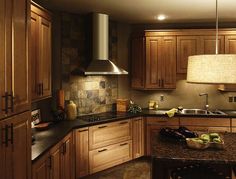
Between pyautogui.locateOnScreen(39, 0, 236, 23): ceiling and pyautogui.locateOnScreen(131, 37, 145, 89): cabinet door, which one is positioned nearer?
pyautogui.locateOnScreen(39, 0, 236, 23): ceiling

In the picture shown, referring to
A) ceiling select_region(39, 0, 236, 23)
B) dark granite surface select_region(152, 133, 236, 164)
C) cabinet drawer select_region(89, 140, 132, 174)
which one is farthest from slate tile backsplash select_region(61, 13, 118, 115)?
dark granite surface select_region(152, 133, 236, 164)

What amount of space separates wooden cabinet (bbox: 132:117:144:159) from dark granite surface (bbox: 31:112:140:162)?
0.15 m

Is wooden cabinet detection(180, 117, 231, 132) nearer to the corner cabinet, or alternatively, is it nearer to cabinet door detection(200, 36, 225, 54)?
the corner cabinet

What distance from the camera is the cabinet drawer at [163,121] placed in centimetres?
480

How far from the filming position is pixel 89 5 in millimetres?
4059

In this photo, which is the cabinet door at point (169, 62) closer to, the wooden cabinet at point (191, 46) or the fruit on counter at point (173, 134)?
the wooden cabinet at point (191, 46)

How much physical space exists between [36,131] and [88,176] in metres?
1.19

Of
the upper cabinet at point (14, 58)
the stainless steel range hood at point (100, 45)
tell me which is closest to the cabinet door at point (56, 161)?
the upper cabinet at point (14, 58)

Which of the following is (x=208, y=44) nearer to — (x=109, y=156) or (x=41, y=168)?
(x=109, y=156)

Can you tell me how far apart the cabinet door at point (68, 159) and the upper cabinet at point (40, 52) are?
609 millimetres

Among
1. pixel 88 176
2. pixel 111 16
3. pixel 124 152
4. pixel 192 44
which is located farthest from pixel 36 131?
pixel 192 44

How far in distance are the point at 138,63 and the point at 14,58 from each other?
355 cm

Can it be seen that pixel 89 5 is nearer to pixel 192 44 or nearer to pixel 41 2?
pixel 41 2

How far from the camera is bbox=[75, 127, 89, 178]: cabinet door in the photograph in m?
3.87
